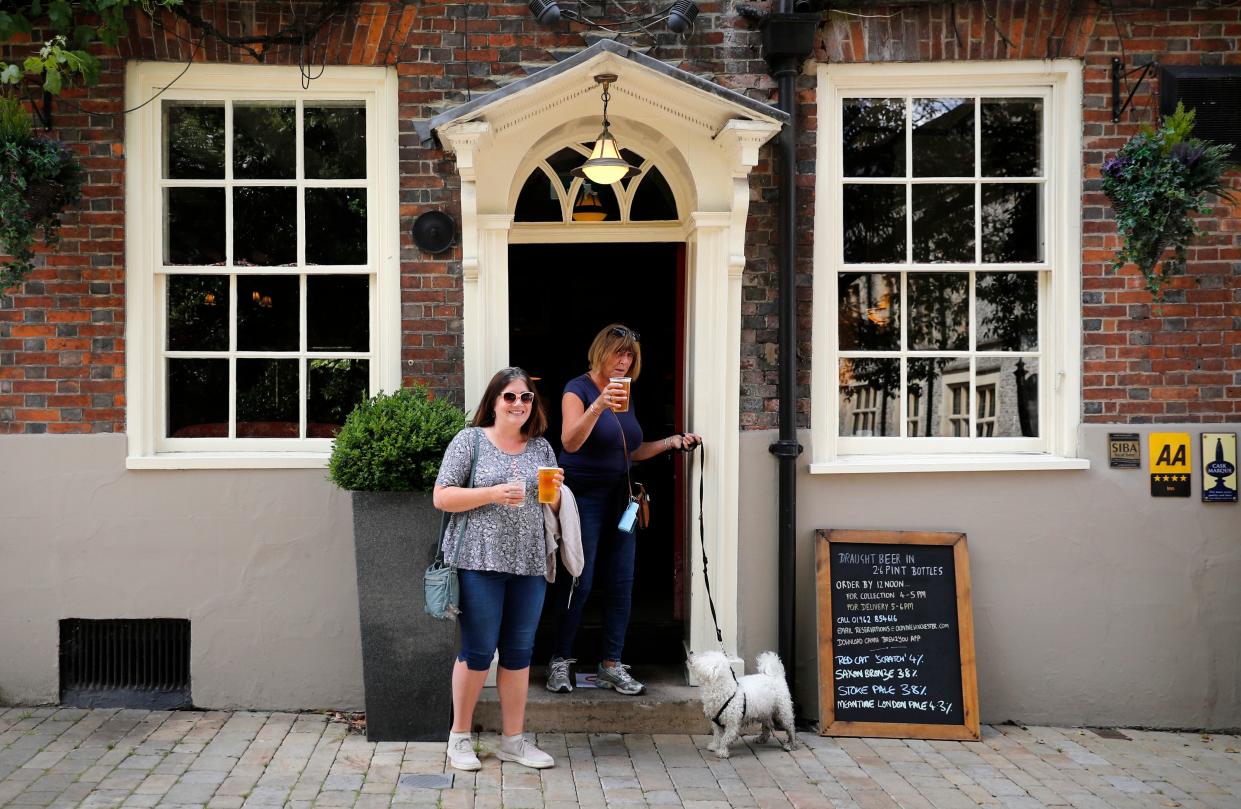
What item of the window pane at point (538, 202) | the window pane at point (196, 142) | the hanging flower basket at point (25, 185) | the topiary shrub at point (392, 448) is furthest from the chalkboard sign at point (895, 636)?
the hanging flower basket at point (25, 185)

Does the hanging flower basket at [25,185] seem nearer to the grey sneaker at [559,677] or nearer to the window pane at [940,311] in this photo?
the grey sneaker at [559,677]

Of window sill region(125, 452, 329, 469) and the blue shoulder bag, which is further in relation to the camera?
window sill region(125, 452, 329, 469)

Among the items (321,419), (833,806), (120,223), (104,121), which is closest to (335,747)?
(321,419)

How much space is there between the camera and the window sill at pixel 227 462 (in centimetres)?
579

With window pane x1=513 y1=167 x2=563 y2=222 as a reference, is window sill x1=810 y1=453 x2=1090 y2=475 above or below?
below

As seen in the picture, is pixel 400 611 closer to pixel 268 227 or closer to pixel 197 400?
pixel 197 400

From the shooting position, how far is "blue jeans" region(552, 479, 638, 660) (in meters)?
5.47

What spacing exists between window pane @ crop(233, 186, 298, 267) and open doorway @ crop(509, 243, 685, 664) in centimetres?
135

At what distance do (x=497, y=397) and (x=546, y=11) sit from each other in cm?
218

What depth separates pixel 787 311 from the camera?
579 centimetres

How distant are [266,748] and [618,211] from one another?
10.9 ft

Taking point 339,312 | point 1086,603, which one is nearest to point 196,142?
point 339,312

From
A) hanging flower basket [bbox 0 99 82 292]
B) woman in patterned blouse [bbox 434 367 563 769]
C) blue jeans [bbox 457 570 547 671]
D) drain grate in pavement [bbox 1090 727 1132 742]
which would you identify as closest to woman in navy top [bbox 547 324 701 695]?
woman in patterned blouse [bbox 434 367 563 769]

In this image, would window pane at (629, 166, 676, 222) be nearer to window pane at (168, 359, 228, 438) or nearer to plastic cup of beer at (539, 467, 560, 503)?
plastic cup of beer at (539, 467, 560, 503)
